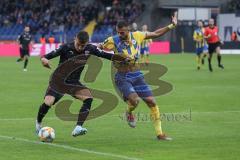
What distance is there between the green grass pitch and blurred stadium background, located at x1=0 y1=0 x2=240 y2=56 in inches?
1355

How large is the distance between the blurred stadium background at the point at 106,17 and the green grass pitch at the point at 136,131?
1355 inches

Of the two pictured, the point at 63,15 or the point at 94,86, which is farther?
the point at 63,15

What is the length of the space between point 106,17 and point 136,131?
5061 cm

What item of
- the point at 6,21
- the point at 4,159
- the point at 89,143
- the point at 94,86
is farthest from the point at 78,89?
the point at 6,21

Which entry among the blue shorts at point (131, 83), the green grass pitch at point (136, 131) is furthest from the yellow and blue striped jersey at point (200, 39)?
the blue shorts at point (131, 83)

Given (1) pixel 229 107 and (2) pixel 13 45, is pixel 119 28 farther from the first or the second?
(2) pixel 13 45

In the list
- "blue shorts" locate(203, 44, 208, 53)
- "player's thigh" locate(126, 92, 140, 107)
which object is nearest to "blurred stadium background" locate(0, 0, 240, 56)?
"blue shorts" locate(203, 44, 208, 53)

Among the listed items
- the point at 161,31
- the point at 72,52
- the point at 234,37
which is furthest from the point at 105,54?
the point at 234,37

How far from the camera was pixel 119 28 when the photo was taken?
14.3 m

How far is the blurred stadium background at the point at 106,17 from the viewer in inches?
2419

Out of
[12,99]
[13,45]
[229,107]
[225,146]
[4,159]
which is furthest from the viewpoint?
[13,45]

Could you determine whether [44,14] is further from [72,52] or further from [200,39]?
[72,52]

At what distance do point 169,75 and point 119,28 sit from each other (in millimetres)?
19931

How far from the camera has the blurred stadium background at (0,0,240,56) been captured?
61438mm
